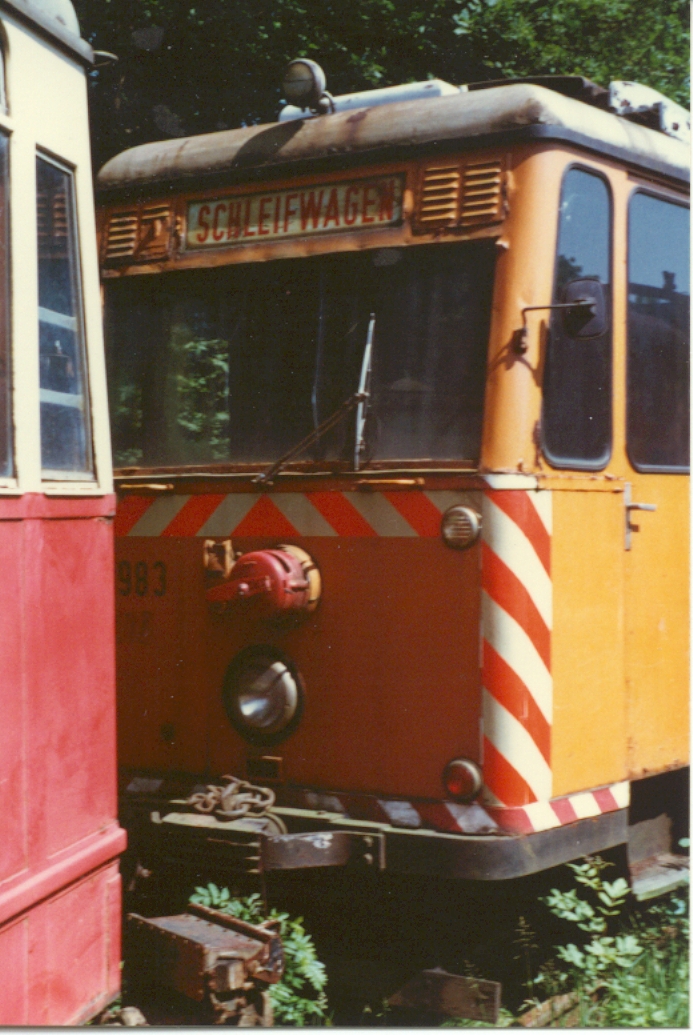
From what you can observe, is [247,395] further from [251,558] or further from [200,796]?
[200,796]

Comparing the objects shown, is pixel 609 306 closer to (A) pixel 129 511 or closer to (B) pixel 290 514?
(B) pixel 290 514

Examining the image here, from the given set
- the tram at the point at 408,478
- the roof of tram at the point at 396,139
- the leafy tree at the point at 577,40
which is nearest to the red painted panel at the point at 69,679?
A: the tram at the point at 408,478

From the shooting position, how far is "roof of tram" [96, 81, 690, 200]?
159 inches

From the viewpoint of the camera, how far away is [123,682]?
4.65 m

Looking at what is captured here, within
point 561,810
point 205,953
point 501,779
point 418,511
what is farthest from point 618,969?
point 418,511

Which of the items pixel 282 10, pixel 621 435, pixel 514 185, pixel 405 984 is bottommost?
pixel 405 984

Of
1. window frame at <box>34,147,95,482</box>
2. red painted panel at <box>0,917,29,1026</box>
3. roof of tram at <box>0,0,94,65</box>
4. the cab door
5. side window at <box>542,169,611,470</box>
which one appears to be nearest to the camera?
red painted panel at <box>0,917,29,1026</box>

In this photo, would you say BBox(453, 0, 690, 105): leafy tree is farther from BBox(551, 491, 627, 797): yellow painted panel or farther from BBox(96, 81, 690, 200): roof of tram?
BBox(551, 491, 627, 797): yellow painted panel

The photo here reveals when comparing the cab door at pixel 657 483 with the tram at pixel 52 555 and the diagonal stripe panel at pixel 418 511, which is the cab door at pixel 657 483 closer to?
the diagonal stripe panel at pixel 418 511

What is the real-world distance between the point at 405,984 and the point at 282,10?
367 centimetres

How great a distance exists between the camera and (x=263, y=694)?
4312 millimetres

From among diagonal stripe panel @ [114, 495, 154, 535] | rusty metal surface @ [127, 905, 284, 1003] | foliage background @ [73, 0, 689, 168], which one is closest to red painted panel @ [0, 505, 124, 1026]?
rusty metal surface @ [127, 905, 284, 1003]

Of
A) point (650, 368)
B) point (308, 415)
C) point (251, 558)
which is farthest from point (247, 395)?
point (650, 368)

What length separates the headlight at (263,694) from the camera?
4277mm
